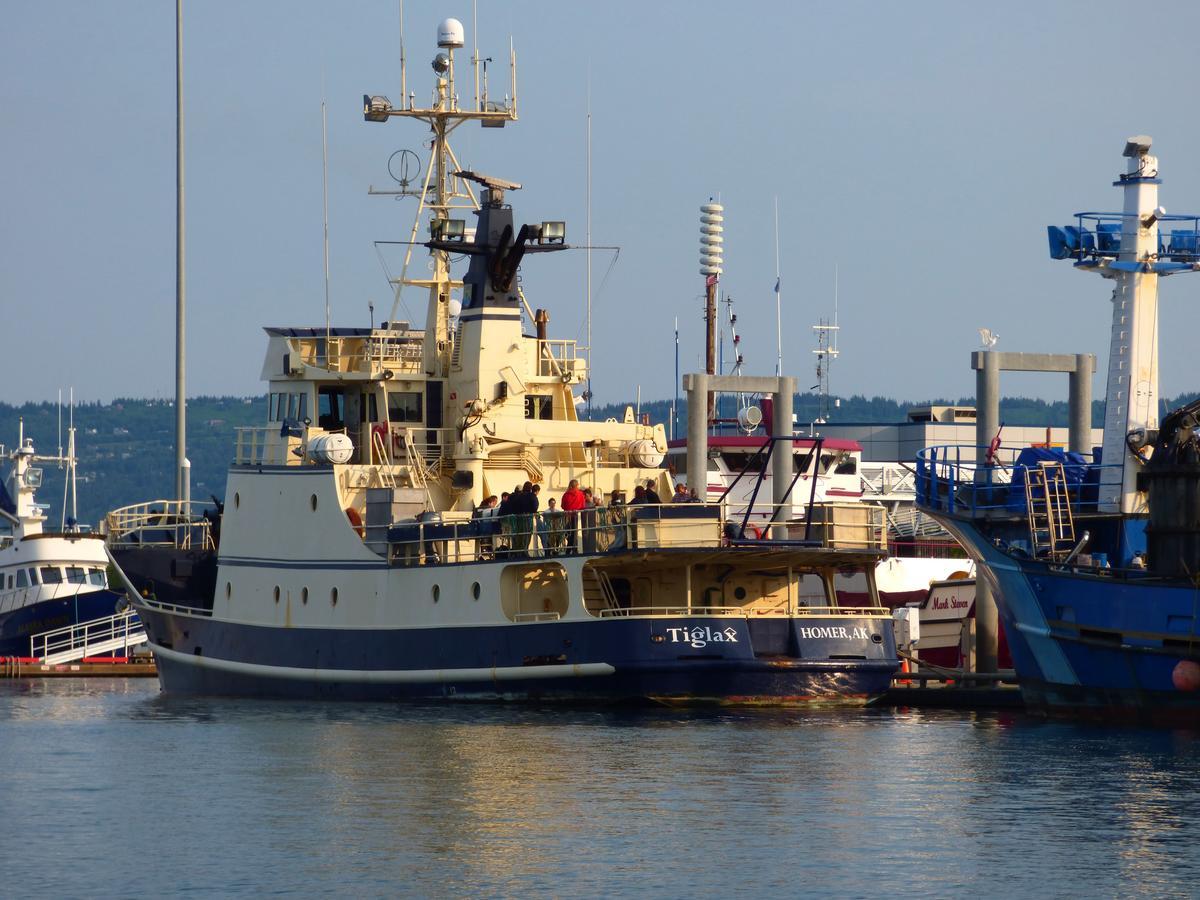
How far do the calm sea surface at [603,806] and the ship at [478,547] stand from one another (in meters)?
1.10

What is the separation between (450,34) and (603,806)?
67.3 ft

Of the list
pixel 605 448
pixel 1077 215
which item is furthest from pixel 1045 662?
pixel 605 448

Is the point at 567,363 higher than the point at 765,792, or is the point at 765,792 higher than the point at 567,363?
the point at 567,363

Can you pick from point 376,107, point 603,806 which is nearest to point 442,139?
point 376,107

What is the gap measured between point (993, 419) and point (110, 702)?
55.6 ft

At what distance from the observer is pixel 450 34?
1585 inches

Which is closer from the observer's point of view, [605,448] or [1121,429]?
[1121,429]

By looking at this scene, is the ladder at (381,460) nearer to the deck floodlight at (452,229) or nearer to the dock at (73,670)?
the deck floodlight at (452,229)

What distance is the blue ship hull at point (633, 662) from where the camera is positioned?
31.6 m

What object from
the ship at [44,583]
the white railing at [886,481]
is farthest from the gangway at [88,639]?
the white railing at [886,481]

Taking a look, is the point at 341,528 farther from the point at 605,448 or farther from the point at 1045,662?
the point at 1045,662

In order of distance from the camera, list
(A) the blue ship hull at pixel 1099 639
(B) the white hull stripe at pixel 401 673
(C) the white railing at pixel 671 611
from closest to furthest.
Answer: (A) the blue ship hull at pixel 1099 639 → (C) the white railing at pixel 671 611 → (B) the white hull stripe at pixel 401 673

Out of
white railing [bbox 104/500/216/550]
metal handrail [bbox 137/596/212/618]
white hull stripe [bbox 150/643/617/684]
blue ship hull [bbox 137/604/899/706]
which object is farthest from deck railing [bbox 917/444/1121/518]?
white railing [bbox 104/500/216/550]

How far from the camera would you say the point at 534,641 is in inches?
1297
